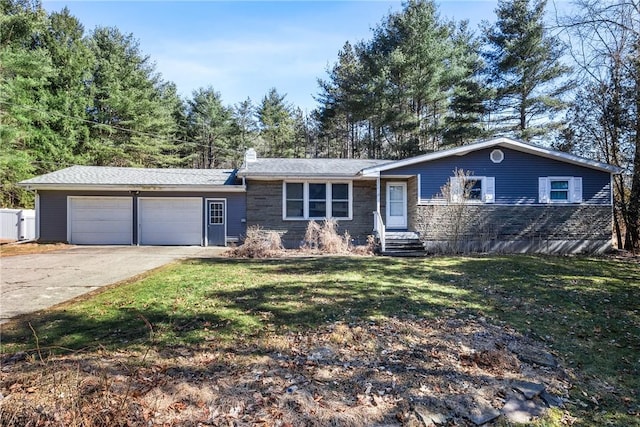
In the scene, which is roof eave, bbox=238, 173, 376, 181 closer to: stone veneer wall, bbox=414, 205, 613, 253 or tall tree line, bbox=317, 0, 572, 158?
stone veneer wall, bbox=414, 205, 613, 253

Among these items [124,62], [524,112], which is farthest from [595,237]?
[124,62]

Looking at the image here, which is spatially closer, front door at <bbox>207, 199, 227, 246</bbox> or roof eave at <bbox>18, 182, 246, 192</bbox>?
roof eave at <bbox>18, 182, 246, 192</bbox>

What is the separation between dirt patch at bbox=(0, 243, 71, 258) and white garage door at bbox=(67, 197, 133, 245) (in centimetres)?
89

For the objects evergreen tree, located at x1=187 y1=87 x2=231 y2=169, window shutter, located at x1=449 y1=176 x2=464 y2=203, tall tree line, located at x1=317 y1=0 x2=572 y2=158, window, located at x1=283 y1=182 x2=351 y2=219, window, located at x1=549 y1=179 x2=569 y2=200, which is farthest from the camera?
evergreen tree, located at x1=187 y1=87 x2=231 y2=169

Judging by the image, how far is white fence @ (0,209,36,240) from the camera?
16.9 meters

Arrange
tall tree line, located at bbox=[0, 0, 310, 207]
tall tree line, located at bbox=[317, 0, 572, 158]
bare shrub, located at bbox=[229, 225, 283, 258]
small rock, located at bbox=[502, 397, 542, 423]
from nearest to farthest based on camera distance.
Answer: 1. small rock, located at bbox=[502, 397, 542, 423]
2. bare shrub, located at bbox=[229, 225, 283, 258]
3. tall tree line, located at bbox=[0, 0, 310, 207]
4. tall tree line, located at bbox=[317, 0, 572, 158]

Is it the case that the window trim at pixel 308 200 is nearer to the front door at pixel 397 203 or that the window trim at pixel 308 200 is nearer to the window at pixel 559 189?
the front door at pixel 397 203

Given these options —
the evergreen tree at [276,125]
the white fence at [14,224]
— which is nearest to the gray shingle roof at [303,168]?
the white fence at [14,224]

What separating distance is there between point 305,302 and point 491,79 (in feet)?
76.2

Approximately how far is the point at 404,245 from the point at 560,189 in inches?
260

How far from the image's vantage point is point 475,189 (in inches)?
545

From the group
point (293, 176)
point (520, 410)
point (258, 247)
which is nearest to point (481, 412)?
point (520, 410)

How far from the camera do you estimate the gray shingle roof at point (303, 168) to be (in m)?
14.0

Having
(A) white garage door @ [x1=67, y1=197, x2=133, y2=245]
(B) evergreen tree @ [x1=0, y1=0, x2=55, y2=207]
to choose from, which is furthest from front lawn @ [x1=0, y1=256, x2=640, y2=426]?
(B) evergreen tree @ [x1=0, y1=0, x2=55, y2=207]
